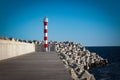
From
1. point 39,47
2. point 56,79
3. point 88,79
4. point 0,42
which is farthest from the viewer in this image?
point 39,47

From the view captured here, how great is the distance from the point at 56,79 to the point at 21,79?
61 cm

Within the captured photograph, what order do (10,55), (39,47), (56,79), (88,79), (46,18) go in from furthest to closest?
(39,47) < (46,18) < (10,55) < (88,79) < (56,79)

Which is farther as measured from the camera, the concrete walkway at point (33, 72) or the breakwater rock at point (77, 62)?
the breakwater rock at point (77, 62)

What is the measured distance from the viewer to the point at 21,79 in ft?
15.5

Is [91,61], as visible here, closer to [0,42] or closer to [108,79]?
[108,79]

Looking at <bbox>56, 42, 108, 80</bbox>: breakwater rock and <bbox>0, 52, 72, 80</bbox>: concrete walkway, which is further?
<bbox>56, 42, 108, 80</bbox>: breakwater rock

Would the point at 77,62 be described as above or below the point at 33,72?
below

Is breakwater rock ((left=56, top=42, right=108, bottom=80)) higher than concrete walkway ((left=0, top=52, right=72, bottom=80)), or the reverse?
concrete walkway ((left=0, top=52, right=72, bottom=80))

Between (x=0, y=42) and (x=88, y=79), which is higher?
(x=0, y=42)

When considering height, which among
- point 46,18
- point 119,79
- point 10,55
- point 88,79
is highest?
point 46,18

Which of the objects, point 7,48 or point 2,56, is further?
point 7,48

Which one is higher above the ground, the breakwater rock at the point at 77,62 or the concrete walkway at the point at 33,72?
the concrete walkway at the point at 33,72

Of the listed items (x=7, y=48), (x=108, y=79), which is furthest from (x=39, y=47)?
(x=7, y=48)

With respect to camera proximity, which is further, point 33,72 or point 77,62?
point 77,62
